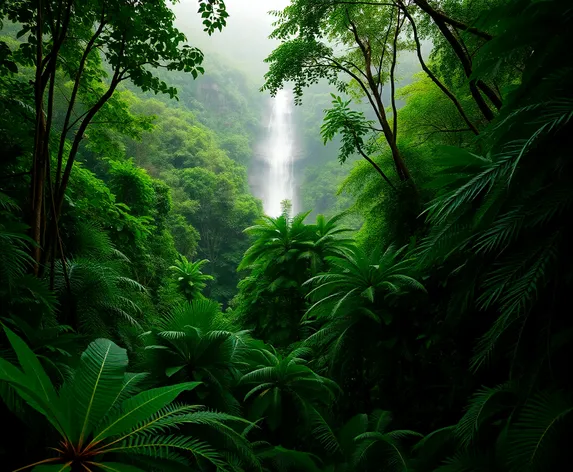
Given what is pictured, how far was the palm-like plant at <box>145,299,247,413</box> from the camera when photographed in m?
2.72

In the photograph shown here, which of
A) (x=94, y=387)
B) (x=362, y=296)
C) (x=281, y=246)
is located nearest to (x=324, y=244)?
(x=281, y=246)

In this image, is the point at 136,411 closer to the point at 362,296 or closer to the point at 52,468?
the point at 52,468

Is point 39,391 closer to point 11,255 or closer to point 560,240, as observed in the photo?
point 11,255

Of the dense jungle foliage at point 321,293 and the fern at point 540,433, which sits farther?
the dense jungle foliage at point 321,293

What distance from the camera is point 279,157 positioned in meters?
45.7

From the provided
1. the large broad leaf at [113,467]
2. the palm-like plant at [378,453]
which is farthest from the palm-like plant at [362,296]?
the large broad leaf at [113,467]

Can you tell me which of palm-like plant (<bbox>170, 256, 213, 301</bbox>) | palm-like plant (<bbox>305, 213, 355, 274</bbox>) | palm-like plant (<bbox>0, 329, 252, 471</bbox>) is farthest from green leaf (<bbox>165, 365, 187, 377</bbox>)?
palm-like plant (<bbox>170, 256, 213, 301</bbox>)

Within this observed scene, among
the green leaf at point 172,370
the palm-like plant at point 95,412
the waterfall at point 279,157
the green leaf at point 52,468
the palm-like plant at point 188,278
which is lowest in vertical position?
the green leaf at point 52,468

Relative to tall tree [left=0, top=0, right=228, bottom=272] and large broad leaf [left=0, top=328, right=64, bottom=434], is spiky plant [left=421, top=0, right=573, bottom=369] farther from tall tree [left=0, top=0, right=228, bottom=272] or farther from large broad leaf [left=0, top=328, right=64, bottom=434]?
tall tree [left=0, top=0, right=228, bottom=272]

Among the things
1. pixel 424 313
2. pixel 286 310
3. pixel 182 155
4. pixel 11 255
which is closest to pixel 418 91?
pixel 286 310

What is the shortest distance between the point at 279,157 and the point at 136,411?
45657 millimetres

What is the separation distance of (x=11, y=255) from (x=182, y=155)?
2447cm

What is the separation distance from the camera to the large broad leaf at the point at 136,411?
1.37 meters

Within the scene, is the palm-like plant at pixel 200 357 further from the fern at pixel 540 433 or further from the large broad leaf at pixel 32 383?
the fern at pixel 540 433
